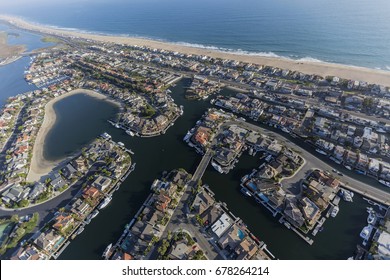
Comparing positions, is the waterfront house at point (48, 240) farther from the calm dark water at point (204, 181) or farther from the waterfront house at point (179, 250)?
the waterfront house at point (179, 250)

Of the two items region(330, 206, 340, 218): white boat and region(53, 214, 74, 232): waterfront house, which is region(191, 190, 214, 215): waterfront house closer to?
region(330, 206, 340, 218): white boat

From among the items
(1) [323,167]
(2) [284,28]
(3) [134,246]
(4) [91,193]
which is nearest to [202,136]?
(1) [323,167]

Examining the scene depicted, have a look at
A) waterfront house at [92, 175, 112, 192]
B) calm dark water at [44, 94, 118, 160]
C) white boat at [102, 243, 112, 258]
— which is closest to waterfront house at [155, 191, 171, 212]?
white boat at [102, 243, 112, 258]

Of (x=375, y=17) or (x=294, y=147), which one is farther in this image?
(x=375, y=17)

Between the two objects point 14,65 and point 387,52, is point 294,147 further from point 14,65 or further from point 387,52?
point 14,65

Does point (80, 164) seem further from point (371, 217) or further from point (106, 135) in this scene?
point (371, 217)

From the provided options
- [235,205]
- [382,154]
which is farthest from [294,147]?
[235,205]
